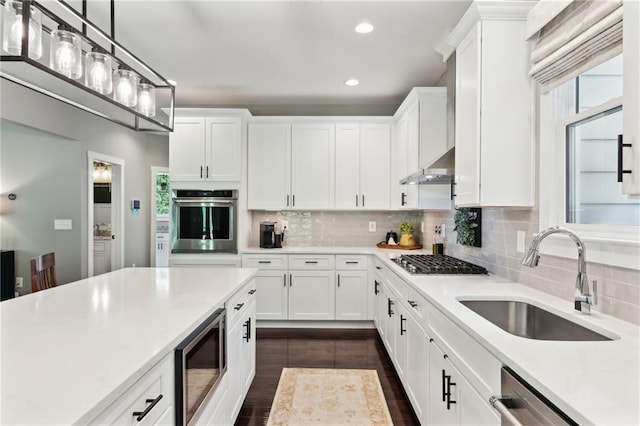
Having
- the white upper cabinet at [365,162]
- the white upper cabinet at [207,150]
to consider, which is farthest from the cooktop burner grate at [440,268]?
the white upper cabinet at [207,150]

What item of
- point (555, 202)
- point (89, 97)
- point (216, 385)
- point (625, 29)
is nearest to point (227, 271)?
point (216, 385)

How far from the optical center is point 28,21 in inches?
46.8

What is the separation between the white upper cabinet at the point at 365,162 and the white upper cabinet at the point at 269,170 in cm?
65

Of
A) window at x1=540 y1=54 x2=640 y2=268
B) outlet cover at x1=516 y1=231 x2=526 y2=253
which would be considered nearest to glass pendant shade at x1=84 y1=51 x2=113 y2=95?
window at x1=540 y1=54 x2=640 y2=268

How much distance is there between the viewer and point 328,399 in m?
2.66

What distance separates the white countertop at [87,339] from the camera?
32.4 inches

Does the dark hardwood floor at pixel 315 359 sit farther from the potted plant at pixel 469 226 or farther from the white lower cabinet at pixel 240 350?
the potted plant at pixel 469 226

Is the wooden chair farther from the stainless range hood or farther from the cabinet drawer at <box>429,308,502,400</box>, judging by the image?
the stainless range hood

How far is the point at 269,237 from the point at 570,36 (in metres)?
3.54

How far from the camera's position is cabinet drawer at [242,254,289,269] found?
4336 mm

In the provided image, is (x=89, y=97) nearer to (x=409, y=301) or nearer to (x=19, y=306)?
(x=19, y=306)

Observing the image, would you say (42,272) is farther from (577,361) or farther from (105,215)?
(105,215)

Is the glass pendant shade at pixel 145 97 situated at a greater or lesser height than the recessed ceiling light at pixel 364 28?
lesser

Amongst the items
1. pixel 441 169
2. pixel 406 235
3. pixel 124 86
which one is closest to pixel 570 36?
pixel 441 169
